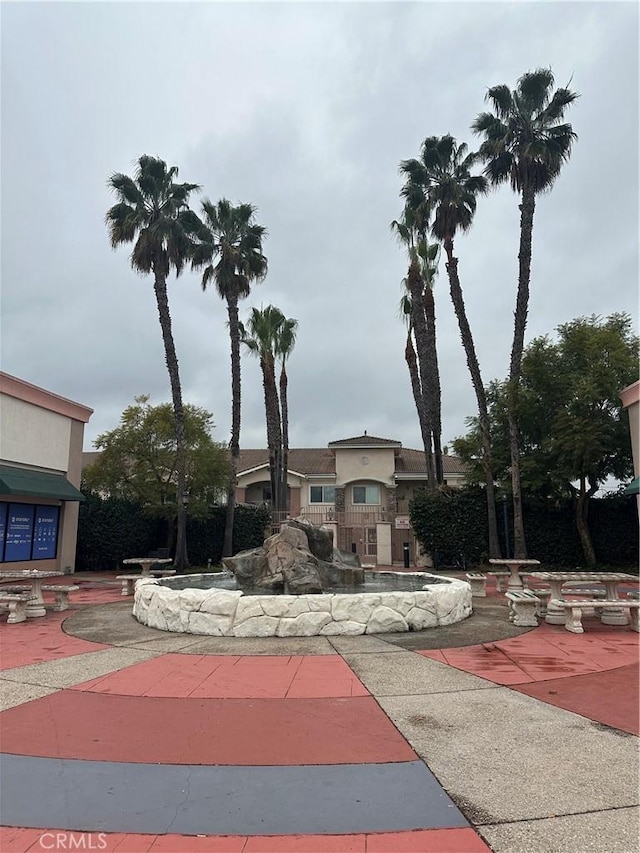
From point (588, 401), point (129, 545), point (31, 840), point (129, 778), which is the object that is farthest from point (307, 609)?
point (129, 545)

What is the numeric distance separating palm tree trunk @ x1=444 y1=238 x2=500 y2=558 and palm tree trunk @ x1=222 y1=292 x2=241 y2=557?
1006 cm

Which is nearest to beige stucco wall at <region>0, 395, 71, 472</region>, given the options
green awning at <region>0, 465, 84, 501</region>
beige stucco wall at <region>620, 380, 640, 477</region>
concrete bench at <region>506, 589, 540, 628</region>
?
green awning at <region>0, 465, 84, 501</region>

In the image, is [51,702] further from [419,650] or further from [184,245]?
[184,245]

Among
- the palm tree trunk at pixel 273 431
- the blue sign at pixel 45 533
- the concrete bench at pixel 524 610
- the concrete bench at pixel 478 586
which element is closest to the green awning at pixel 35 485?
the blue sign at pixel 45 533

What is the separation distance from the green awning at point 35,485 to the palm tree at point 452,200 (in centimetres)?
1677

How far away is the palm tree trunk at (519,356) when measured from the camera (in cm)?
2238

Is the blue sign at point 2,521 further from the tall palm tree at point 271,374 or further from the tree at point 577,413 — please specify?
the tree at point 577,413

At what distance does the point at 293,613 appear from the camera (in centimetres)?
913

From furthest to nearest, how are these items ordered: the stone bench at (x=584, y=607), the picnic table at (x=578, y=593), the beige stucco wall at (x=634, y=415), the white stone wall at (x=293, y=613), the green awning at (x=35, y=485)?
1. the beige stucco wall at (x=634, y=415)
2. the green awning at (x=35, y=485)
3. the picnic table at (x=578, y=593)
4. the stone bench at (x=584, y=607)
5. the white stone wall at (x=293, y=613)

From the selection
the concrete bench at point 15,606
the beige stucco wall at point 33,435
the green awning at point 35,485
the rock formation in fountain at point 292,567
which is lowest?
the concrete bench at point 15,606

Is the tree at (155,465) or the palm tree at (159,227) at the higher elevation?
the palm tree at (159,227)

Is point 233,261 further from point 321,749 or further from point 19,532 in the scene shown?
point 321,749

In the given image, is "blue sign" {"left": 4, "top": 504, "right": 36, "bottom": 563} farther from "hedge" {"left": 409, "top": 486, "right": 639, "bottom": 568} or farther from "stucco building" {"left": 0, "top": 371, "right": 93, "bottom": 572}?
"hedge" {"left": 409, "top": 486, "right": 639, "bottom": 568}

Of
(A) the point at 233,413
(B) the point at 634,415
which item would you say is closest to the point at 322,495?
(A) the point at 233,413
